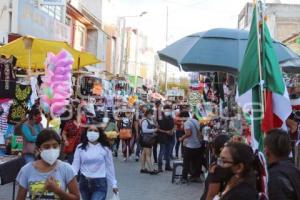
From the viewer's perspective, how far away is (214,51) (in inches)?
332

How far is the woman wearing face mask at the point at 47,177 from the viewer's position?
177 inches

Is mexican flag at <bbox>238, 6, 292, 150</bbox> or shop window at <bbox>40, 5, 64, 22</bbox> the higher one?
shop window at <bbox>40, 5, 64, 22</bbox>

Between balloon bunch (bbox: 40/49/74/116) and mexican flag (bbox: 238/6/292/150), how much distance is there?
478 cm

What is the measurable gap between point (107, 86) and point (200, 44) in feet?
74.9

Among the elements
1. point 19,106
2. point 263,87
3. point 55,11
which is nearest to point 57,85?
point 19,106

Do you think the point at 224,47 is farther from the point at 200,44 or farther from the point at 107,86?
the point at 107,86

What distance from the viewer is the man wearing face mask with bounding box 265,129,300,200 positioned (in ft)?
13.9

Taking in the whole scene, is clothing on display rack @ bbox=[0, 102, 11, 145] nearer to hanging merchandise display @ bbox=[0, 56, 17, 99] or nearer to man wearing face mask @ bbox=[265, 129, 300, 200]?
hanging merchandise display @ bbox=[0, 56, 17, 99]

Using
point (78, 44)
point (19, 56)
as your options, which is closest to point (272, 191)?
point (19, 56)

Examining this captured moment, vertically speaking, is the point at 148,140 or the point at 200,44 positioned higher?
the point at 200,44

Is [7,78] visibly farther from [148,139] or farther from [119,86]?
[119,86]

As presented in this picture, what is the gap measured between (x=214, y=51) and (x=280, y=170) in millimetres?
4334

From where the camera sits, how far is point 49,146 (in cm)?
465

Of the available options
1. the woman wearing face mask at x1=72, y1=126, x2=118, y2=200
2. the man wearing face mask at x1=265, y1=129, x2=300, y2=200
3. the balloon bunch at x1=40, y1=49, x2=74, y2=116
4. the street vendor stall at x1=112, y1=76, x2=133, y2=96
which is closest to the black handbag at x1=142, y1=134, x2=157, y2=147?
the balloon bunch at x1=40, y1=49, x2=74, y2=116
